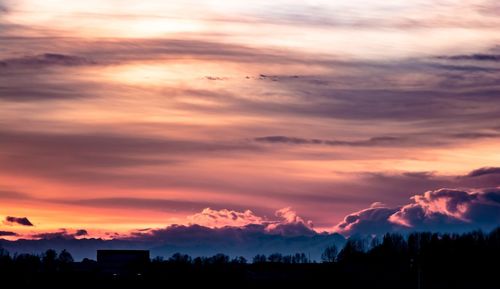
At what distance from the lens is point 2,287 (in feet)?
655

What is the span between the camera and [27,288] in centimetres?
19888

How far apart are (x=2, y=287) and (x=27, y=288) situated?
4393 millimetres
